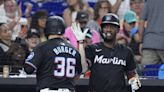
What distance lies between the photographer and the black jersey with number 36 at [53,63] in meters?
6.42

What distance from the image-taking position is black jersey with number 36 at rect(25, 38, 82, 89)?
6.42 m

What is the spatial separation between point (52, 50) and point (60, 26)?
1.06 feet

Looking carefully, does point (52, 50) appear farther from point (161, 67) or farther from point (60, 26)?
point (161, 67)

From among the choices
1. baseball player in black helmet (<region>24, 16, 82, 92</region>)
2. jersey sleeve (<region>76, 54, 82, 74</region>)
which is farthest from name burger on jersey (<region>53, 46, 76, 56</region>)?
jersey sleeve (<region>76, 54, 82, 74</region>)

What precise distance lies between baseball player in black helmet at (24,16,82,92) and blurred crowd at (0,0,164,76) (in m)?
1.71

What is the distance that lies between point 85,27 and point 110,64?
2395mm

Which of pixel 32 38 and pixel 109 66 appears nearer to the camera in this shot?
pixel 109 66

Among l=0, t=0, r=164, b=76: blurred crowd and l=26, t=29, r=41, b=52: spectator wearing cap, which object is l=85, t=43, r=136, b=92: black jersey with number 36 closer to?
l=0, t=0, r=164, b=76: blurred crowd

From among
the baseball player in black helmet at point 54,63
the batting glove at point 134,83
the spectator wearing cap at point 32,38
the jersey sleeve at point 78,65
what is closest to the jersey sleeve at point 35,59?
the baseball player in black helmet at point 54,63

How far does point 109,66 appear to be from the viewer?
6.76 m

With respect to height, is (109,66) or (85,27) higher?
(85,27)

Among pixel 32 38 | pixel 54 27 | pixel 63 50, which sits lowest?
pixel 32 38

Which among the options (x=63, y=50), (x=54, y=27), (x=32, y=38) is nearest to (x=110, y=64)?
(x=63, y=50)

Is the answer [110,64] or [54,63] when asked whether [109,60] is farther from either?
[54,63]
